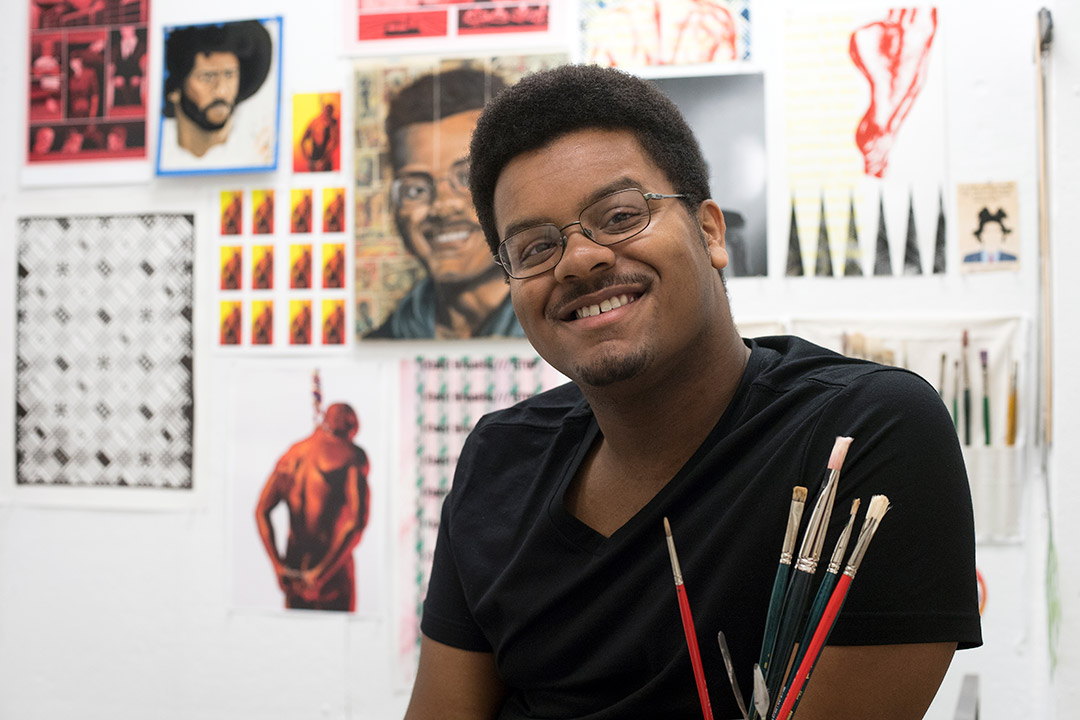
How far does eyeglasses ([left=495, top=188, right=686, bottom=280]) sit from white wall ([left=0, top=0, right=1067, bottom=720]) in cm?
88

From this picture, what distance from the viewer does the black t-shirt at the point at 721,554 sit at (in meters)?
0.67

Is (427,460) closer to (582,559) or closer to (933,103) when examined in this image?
(582,559)

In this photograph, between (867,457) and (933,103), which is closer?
(867,457)

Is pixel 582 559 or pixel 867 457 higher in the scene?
pixel 867 457

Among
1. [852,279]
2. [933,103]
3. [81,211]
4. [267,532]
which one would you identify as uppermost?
[933,103]

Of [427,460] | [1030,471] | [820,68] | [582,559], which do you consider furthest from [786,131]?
[582,559]

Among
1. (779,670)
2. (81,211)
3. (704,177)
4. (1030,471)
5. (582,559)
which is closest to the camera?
(779,670)

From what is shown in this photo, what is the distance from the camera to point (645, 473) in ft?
3.00

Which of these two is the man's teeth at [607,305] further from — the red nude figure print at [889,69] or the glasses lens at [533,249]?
the red nude figure print at [889,69]

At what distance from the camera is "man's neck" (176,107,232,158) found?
189 cm

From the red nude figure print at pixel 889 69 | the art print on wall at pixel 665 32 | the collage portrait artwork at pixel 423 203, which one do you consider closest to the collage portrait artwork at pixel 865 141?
the red nude figure print at pixel 889 69

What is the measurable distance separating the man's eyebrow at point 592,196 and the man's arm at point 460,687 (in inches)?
18.8

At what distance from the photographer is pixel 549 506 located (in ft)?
3.02

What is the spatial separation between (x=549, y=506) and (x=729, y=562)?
8.8 inches
